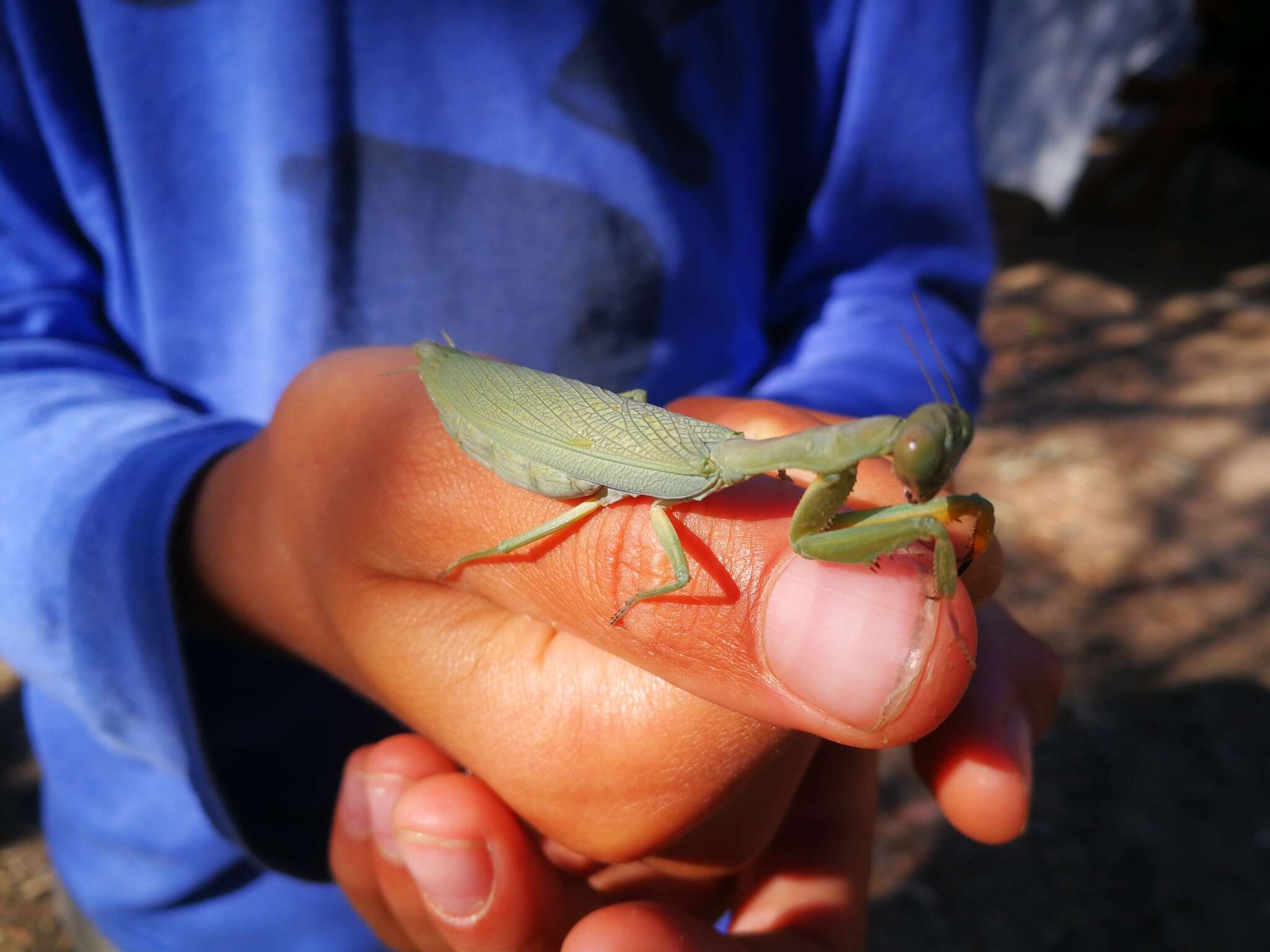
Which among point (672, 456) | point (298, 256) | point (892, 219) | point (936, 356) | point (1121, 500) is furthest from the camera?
point (1121, 500)

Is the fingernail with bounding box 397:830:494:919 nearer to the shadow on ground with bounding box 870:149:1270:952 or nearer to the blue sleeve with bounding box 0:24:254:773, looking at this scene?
the blue sleeve with bounding box 0:24:254:773

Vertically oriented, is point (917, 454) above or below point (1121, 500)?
above

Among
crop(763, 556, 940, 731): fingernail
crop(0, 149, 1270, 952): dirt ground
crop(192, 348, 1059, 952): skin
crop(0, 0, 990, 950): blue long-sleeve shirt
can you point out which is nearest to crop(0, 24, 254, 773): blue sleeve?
crop(0, 0, 990, 950): blue long-sleeve shirt

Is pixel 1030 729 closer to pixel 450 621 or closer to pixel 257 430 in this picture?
pixel 450 621

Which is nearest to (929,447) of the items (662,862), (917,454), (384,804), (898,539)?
(917,454)

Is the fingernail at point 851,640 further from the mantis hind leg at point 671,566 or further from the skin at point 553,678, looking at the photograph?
the mantis hind leg at point 671,566

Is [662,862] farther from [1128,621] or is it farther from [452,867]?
[1128,621]

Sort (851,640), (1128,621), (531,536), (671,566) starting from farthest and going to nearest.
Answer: (1128,621) → (531,536) → (671,566) → (851,640)

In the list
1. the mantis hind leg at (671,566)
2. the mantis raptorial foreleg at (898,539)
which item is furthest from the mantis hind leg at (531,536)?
the mantis raptorial foreleg at (898,539)
